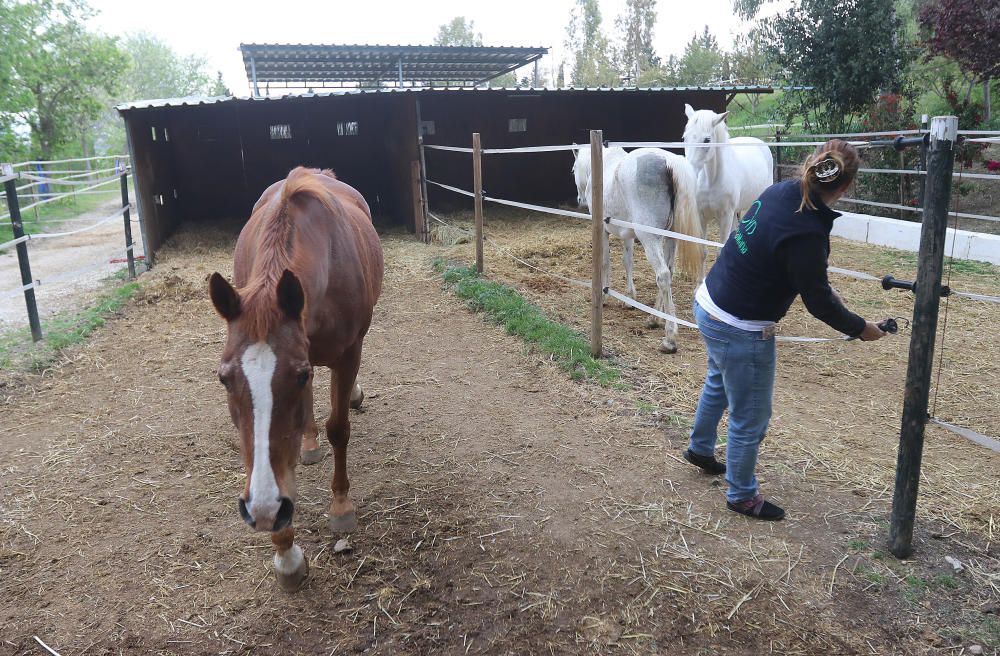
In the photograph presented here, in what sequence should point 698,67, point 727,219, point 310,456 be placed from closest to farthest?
1. point 310,456
2. point 727,219
3. point 698,67

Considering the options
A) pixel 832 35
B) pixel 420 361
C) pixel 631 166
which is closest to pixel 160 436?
pixel 420 361

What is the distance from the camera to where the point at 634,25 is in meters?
39.6

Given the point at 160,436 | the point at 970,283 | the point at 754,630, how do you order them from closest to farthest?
the point at 754,630, the point at 160,436, the point at 970,283

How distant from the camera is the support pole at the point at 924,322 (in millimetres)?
1971

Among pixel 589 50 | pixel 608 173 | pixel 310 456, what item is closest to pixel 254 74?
pixel 608 173

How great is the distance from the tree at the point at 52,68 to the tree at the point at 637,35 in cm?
2948

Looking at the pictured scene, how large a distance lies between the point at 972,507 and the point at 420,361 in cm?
342

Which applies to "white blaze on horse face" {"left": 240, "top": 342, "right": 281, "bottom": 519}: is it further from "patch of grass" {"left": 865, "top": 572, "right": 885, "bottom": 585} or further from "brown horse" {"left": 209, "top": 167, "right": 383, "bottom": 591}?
"patch of grass" {"left": 865, "top": 572, "right": 885, "bottom": 585}

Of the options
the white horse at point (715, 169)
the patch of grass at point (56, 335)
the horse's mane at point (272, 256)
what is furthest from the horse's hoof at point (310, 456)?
the white horse at point (715, 169)

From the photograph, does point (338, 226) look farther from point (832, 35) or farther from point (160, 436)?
Result: point (832, 35)

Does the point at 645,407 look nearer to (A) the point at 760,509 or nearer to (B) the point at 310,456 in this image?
(A) the point at 760,509

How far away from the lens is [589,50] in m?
39.3

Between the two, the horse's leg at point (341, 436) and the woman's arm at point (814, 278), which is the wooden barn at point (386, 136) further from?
the woman's arm at point (814, 278)

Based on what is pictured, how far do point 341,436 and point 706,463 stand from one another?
1712 millimetres
